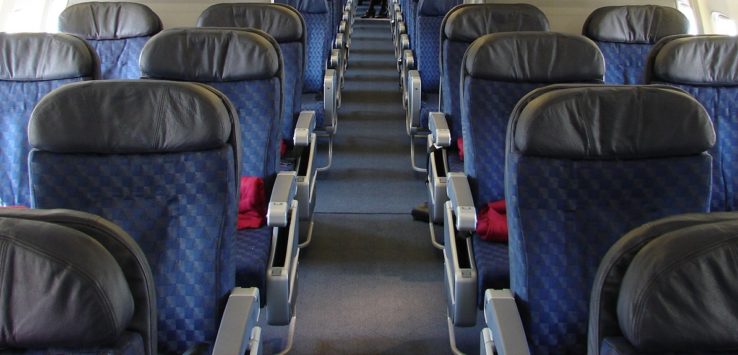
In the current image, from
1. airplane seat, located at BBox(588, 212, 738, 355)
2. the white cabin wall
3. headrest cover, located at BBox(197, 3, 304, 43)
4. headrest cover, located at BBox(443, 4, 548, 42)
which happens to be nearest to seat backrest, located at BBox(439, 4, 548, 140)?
headrest cover, located at BBox(443, 4, 548, 42)

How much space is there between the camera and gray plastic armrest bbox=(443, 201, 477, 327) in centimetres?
261

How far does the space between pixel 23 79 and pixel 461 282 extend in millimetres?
2064

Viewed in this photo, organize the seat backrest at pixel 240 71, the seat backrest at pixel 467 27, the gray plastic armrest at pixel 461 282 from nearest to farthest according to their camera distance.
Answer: the gray plastic armrest at pixel 461 282 < the seat backrest at pixel 240 71 < the seat backrest at pixel 467 27

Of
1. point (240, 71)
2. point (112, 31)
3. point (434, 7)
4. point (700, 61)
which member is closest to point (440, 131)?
point (240, 71)

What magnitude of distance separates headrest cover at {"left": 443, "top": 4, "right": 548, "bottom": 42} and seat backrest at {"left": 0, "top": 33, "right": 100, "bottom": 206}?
201 cm

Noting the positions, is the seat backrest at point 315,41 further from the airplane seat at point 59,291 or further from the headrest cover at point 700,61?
the airplane seat at point 59,291

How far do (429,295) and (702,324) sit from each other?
2360 millimetres

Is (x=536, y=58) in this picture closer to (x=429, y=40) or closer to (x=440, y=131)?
(x=440, y=131)

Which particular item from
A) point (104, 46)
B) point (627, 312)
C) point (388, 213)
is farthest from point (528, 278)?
point (104, 46)

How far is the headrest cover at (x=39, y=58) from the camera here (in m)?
3.06

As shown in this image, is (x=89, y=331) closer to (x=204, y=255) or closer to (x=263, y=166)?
(x=204, y=255)

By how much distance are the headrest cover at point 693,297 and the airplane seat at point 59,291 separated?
0.92m

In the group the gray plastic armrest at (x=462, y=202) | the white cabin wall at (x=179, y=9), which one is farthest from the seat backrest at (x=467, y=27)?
the white cabin wall at (x=179, y=9)

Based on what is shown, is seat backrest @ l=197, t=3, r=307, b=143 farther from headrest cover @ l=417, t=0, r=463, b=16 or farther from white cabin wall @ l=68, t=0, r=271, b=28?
headrest cover @ l=417, t=0, r=463, b=16
